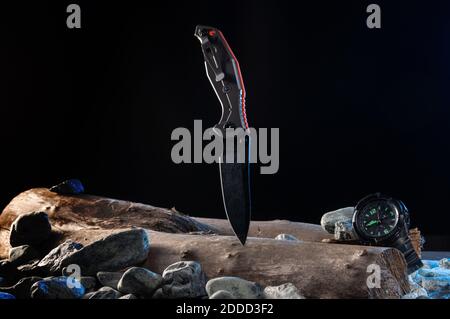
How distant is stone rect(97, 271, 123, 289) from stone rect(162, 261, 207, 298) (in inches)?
19.2

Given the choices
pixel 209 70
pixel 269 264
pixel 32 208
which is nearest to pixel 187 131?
pixel 32 208

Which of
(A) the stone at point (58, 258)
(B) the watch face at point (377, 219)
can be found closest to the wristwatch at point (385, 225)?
(B) the watch face at point (377, 219)

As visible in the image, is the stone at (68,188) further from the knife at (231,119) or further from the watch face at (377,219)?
the watch face at (377,219)

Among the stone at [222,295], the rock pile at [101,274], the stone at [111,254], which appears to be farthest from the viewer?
the stone at [111,254]

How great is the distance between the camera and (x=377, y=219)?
5.35 meters

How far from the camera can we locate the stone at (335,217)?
670 centimetres

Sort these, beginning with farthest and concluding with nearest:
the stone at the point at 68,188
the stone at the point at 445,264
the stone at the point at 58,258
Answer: the stone at the point at 68,188 → the stone at the point at 445,264 → the stone at the point at 58,258

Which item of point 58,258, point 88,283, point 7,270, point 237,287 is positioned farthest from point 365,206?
point 7,270

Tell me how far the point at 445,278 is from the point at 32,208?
4565 millimetres

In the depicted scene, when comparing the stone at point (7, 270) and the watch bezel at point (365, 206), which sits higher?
the watch bezel at point (365, 206)

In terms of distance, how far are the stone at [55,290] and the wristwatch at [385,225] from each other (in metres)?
2.67

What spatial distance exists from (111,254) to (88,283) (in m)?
0.34

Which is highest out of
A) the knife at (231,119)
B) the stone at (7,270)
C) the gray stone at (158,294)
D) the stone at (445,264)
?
the knife at (231,119)

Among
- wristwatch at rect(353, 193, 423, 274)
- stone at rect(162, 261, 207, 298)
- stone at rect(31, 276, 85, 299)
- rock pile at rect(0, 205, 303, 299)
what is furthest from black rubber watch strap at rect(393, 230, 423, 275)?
stone at rect(31, 276, 85, 299)
